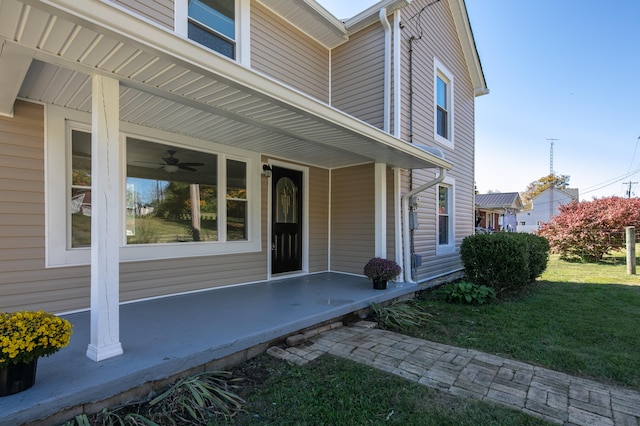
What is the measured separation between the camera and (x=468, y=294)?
5.47 meters

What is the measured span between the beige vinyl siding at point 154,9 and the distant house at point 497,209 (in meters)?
23.8

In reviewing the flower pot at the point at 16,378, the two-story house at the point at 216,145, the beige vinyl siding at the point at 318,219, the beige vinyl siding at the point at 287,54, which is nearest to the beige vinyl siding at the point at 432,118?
the two-story house at the point at 216,145

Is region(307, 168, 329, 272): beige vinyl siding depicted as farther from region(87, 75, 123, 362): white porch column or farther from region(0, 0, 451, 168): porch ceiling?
region(87, 75, 123, 362): white porch column

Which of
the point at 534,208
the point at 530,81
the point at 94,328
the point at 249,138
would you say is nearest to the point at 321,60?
the point at 249,138

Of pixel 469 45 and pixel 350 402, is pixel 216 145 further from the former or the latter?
pixel 469 45

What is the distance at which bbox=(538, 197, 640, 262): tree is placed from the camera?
422 inches

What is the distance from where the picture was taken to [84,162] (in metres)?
3.77

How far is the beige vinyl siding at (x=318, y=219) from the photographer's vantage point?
650 centimetres

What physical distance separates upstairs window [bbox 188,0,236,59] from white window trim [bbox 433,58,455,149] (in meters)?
4.55

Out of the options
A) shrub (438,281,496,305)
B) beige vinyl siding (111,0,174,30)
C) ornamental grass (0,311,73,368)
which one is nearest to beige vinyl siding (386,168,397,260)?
shrub (438,281,496,305)

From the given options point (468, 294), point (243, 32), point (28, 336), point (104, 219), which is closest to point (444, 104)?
point (468, 294)

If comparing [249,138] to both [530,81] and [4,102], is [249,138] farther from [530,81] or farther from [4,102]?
[530,81]

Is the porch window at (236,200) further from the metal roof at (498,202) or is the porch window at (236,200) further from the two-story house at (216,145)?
the metal roof at (498,202)

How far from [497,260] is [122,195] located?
6.23 metres
